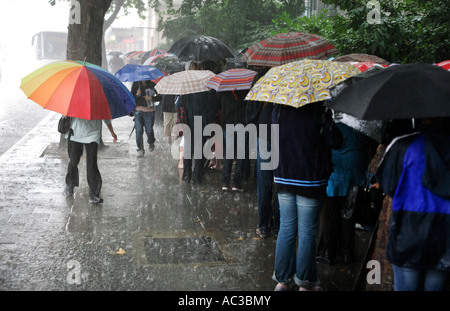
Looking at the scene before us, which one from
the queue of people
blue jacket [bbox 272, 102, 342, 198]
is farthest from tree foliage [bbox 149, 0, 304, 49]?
blue jacket [bbox 272, 102, 342, 198]

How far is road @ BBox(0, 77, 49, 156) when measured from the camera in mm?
14411

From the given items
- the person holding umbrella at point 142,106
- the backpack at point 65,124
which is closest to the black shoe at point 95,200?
the backpack at point 65,124

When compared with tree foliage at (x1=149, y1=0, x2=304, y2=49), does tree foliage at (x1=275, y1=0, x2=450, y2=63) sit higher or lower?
lower

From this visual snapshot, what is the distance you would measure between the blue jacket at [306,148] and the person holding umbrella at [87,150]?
12.5ft

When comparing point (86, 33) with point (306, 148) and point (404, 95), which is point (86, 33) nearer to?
point (306, 148)

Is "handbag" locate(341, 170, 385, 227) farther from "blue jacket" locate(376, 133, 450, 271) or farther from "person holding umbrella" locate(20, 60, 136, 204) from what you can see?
"person holding umbrella" locate(20, 60, 136, 204)

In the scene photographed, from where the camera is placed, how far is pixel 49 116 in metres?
19.6

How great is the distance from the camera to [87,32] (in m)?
12.1

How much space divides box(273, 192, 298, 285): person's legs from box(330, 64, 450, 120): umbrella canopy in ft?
4.27

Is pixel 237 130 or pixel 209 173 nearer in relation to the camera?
pixel 237 130
